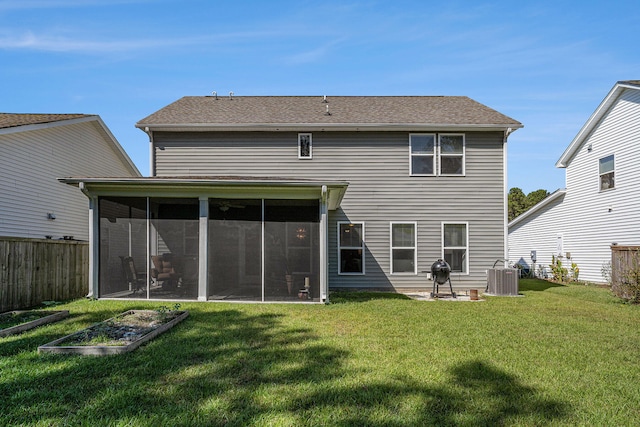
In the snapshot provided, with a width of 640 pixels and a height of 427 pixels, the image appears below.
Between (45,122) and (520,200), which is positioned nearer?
(45,122)

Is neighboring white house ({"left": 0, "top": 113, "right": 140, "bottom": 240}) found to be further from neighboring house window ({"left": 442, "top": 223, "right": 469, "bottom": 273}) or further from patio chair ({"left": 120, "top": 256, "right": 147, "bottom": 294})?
neighboring house window ({"left": 442, "top": 223, "right": 469, "bottom": 273})

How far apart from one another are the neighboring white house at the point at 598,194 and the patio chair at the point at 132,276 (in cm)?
1396

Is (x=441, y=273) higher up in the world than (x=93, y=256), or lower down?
lower down

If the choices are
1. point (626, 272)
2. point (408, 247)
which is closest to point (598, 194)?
point (626, 272)

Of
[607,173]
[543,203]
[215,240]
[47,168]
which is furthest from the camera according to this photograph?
[543,203]

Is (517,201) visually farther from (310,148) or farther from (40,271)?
(40,271)

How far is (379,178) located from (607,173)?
8.16 m

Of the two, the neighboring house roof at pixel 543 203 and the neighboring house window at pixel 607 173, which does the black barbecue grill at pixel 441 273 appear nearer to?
the neighboring house window at pixel 607 173

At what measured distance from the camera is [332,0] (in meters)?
9.38

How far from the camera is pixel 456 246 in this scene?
11297 mm

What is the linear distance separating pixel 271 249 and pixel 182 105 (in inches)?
286

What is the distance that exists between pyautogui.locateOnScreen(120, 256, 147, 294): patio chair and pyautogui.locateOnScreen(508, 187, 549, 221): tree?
93.2ft

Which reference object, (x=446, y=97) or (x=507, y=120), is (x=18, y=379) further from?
(x=446, y=97)

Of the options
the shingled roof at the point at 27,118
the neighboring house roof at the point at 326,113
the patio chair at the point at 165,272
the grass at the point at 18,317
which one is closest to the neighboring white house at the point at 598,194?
the neighboring house roof at the point at 326,113
